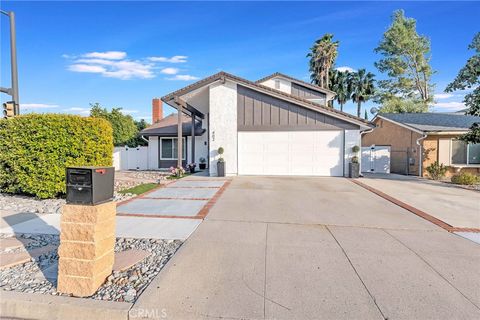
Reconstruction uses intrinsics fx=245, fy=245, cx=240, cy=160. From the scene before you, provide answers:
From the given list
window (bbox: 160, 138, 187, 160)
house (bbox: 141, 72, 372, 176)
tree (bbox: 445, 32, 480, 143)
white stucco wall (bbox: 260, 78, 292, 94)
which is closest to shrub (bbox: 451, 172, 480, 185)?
tree (bbox: 445, 32, 480, 143)

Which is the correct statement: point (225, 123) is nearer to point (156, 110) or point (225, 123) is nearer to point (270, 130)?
point (270, 130)

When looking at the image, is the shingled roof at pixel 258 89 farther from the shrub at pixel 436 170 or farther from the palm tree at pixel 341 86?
the palm tree at pixel 341 86

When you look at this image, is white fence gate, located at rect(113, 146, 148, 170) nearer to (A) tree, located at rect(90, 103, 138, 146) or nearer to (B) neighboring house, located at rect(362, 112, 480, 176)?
(A) tree, located at rect(90, 103, 138, 146)

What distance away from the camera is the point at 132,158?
19.1 meters

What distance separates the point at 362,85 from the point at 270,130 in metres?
24.8

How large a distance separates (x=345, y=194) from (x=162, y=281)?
289 inches

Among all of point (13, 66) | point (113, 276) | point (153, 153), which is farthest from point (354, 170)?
point (13, 66)

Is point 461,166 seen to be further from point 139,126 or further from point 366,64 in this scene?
point 139,126

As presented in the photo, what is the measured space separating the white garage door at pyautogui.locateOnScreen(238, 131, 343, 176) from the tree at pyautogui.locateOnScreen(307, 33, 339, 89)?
680 inches

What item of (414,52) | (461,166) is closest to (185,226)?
(461,166)

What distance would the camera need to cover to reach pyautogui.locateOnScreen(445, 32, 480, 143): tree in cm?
1239

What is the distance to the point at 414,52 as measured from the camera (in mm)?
27594

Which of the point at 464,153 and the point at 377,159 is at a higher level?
the point at 464,153

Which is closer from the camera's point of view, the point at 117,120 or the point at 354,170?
the point at 354,170
